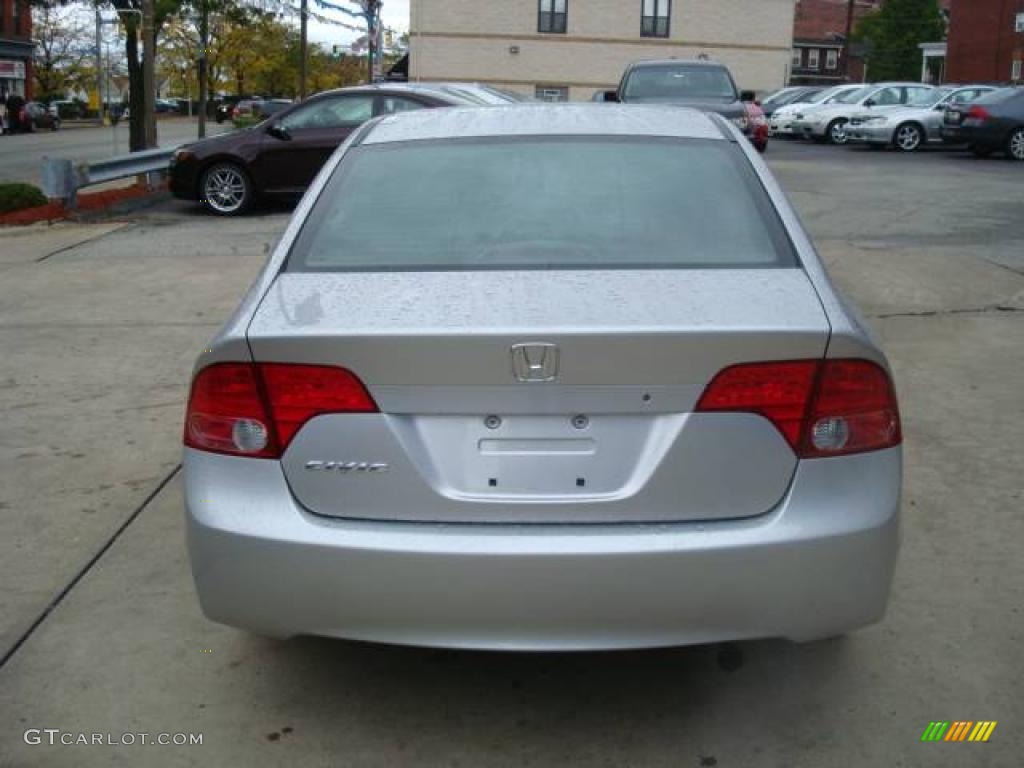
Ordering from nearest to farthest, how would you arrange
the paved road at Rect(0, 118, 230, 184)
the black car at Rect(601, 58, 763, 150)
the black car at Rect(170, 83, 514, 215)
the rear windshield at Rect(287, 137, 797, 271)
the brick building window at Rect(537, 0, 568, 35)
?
the rear windshield at Rect(287, 137, 797, 271) → the black car at Rect(170, 83, 514, 215) → the black car at Rect(601, 58, 763, 150) → the paved road at Rect(0, 118, 230, 184) → the brick building window at Rect(537, 0, 568, 35)

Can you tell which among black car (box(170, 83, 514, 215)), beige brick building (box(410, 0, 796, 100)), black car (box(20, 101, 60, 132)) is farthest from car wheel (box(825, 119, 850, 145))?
black car (box(20, 101, 60, 132))

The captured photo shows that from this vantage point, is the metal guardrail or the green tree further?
the green tree

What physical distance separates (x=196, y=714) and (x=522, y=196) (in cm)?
183

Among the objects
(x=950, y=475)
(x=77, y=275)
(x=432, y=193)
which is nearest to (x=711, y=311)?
(x=432, y=193)

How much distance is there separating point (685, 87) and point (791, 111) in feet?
44.3

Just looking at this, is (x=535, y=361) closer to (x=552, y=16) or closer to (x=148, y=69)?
(x=148, y=69)

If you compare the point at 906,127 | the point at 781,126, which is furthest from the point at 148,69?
the point at 781,126

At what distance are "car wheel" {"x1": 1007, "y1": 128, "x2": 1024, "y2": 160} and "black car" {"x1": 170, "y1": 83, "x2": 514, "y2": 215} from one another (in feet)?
44.4

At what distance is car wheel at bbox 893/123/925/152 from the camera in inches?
1057

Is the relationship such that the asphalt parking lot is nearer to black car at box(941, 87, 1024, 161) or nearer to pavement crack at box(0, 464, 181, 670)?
pavement crack at box(0, 464, 181, 670)

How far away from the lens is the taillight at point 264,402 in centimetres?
305

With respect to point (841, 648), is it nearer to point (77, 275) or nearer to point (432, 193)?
point (432, 193)

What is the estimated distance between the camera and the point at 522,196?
12.7ft

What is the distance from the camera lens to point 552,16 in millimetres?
50062
